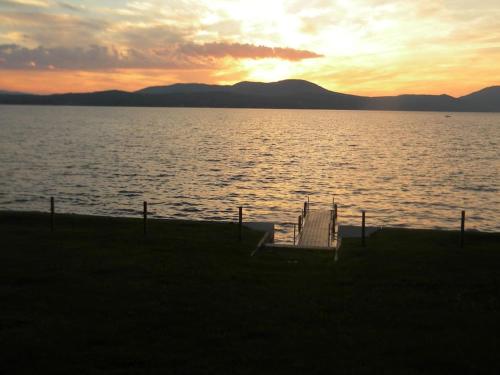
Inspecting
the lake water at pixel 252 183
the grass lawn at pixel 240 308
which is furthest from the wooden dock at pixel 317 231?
the grass lawn at pixel 240 308

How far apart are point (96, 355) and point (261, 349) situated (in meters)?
3.25

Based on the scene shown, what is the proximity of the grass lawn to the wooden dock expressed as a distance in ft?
14.9

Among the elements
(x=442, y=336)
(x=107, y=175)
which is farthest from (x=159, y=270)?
(x=107, y=175)

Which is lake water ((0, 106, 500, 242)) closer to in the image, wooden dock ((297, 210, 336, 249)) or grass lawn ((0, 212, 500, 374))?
wooden dock ((297, 210, 336, 249))

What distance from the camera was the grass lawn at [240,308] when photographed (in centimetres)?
1025

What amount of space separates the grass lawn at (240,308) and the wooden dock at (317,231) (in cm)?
455

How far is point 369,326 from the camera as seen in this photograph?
12.3 m

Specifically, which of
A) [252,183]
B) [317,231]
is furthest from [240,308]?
[252,183]

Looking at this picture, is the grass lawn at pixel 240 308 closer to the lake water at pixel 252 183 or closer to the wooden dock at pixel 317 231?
the wooden dock at pixel 317 231

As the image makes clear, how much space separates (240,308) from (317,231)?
1692 centimetres

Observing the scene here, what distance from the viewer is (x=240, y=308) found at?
13391 mm

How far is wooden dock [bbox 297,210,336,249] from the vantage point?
26.8m

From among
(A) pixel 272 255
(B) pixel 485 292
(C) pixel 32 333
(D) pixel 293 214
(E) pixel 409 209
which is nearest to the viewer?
(C) pixel 32 333

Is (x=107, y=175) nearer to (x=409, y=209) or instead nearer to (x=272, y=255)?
(x=409, y=209)
